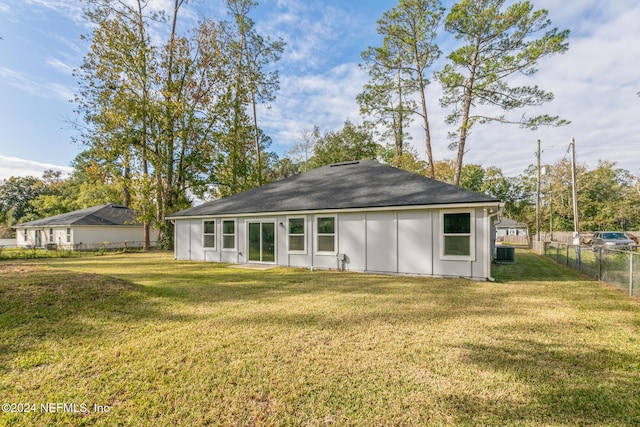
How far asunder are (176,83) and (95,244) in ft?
48.6

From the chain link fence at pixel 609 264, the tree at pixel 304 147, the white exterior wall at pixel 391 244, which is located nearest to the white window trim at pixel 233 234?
the white exterior wall at pixel 391 244

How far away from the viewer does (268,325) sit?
186 inches

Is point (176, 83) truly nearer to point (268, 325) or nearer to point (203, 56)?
point (203, 56)

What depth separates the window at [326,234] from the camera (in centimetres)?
1094

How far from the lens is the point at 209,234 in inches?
555

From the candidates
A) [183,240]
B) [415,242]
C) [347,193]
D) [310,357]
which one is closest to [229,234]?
[183,240]

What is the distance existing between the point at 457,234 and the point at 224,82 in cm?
1991

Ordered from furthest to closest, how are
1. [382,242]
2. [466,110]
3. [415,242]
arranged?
[466,110], [382,242], [415,242]

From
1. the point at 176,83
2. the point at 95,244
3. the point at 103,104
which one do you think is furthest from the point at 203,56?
the point at 95,244

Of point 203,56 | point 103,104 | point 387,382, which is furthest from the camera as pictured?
point 203,56

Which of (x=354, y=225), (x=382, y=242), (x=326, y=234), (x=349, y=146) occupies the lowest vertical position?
(x=382, y=242)

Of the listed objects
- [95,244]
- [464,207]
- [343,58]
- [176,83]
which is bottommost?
[95,244]

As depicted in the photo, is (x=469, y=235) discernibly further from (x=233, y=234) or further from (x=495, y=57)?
(x=495, y=57)

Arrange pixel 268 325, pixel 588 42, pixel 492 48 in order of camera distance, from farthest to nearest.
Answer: pixel 492 48 → pixel 588 42 → pixel 268 325
